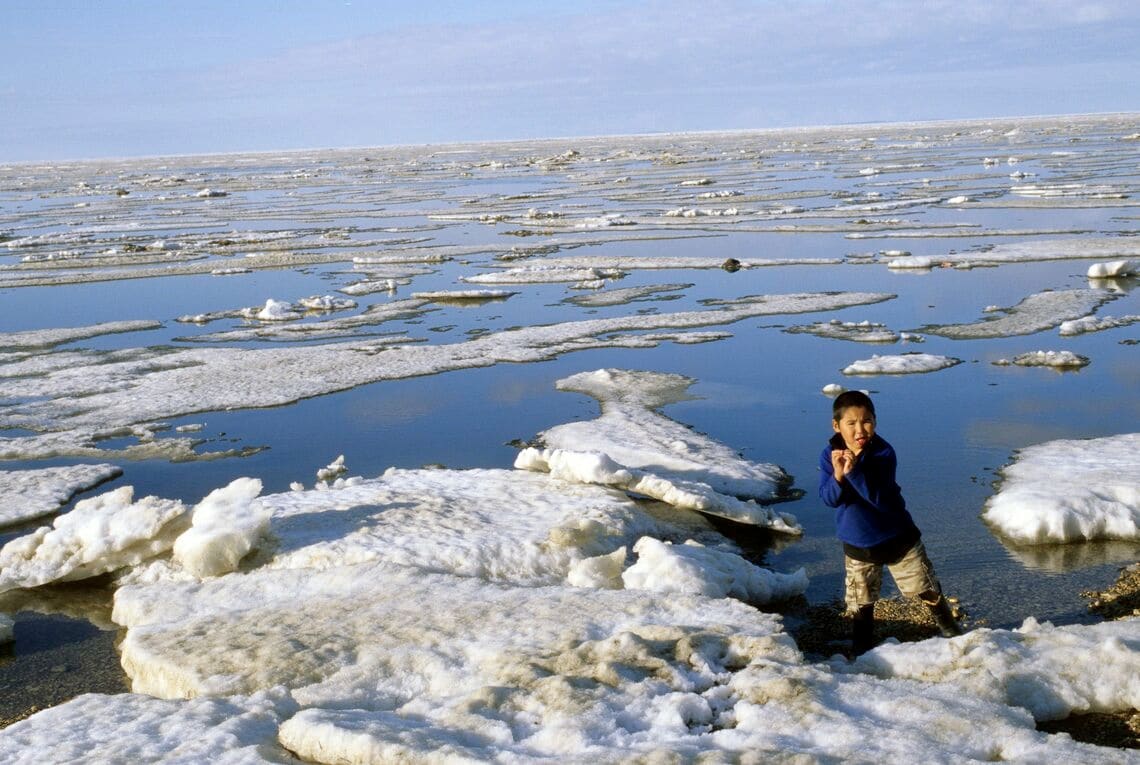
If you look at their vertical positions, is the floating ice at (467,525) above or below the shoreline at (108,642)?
above

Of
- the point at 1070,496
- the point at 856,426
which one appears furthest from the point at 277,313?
the point at 856,426

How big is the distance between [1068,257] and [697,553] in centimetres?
Answer: 1200

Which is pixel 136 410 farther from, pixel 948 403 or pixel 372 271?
pixel 372 271

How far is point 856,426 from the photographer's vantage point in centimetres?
435

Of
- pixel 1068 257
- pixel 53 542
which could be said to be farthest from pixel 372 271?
pixel 53 542

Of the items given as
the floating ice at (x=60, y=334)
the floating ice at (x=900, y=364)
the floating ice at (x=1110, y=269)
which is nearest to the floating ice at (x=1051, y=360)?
the floating ice at (x=900, y=364)

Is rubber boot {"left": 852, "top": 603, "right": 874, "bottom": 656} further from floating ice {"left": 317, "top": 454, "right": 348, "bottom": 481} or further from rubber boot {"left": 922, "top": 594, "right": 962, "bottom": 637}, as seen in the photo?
floating ice {"left": 317, "top": 454, "right": 348, "bottom": 481}

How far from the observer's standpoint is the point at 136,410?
9062 mm

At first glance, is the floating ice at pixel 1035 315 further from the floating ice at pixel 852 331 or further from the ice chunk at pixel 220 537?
the ice chunk at pixel 220 537

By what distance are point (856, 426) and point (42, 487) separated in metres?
5.12

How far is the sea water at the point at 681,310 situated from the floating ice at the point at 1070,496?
0.10m

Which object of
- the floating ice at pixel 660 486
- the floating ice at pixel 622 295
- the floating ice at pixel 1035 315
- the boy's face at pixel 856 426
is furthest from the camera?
the floating ice at pixel 622 295

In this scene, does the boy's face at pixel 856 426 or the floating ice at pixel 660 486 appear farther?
the floating ice at pixel 660 486

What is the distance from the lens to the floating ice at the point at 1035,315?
10660 millimetres
